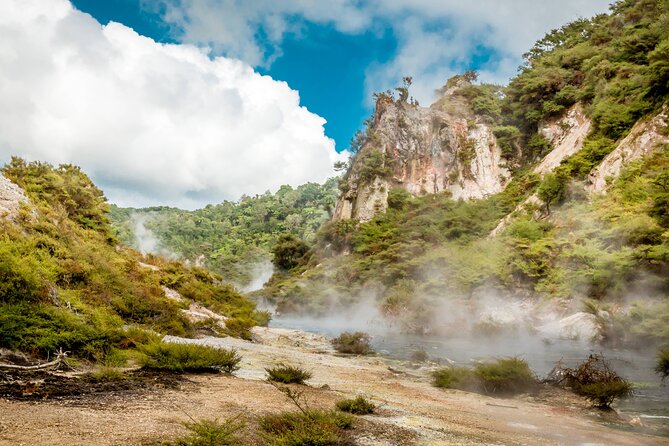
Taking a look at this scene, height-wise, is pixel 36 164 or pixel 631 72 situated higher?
pixel 631 72

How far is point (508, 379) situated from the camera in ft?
33.2

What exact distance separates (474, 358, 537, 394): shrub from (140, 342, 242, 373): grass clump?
19.4ft

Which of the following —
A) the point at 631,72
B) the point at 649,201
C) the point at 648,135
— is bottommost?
the point at 649,201

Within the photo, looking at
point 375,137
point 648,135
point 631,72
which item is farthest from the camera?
point 375,137

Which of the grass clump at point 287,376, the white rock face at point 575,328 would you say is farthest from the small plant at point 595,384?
the white rock face at point 575,328

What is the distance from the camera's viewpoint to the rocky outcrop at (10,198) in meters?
11.8

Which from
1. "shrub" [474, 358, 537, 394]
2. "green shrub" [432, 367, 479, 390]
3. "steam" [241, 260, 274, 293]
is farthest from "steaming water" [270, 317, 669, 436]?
"steam" [241, 260, 274, 293]

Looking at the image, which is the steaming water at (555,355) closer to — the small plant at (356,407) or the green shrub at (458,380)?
the green shrub at (458,380)

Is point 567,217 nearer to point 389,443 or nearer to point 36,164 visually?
point 389,443

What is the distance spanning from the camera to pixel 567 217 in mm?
29016

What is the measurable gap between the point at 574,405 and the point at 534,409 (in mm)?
1198

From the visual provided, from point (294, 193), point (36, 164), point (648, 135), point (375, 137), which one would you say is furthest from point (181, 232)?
point (648, 135)

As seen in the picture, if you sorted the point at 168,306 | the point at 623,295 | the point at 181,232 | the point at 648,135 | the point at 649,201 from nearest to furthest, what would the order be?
the point at 168,306 < the point at 623,295 < the point at 649,201 < the point at 648,135 < the point at 181,232

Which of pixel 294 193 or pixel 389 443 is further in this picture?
pixel 294 193
